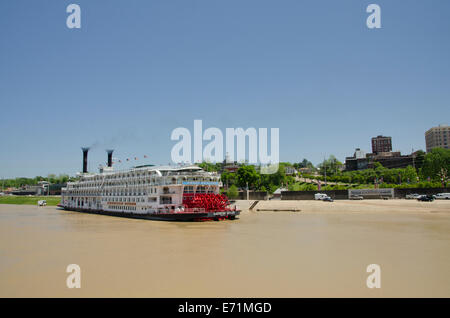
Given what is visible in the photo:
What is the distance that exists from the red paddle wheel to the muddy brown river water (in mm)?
12358

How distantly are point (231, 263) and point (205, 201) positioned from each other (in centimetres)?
2518

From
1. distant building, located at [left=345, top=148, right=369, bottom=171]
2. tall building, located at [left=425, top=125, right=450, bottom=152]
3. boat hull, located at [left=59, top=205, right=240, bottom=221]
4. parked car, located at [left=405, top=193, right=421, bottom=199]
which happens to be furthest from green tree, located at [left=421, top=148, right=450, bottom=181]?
tall building, located at [left=425, top=125, right=450, bottom=152]

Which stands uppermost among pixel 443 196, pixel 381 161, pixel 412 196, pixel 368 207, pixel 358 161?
pixel 358 161

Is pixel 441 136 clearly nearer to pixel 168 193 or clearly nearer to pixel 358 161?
pixel 358 161

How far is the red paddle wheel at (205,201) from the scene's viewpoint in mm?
42562

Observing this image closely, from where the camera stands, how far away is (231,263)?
18.0 meters

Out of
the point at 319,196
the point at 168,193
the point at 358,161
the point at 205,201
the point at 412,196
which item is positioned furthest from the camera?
the point at 358,161

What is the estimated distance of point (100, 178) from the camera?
209 feet

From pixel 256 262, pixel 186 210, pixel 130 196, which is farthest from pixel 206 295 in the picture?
pixel 130 196

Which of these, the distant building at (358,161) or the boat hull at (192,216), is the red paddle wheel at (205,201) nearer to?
the boat hull at (192,216)

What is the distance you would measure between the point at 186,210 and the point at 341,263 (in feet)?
88.1

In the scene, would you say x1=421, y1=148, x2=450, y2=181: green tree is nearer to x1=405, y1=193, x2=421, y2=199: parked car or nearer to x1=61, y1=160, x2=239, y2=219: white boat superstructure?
x1=405, y1=193, x2=421, y2=199: parked car

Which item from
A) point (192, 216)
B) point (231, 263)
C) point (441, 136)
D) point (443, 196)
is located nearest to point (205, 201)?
point (192, 216)

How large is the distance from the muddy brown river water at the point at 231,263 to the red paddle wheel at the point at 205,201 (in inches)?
487
